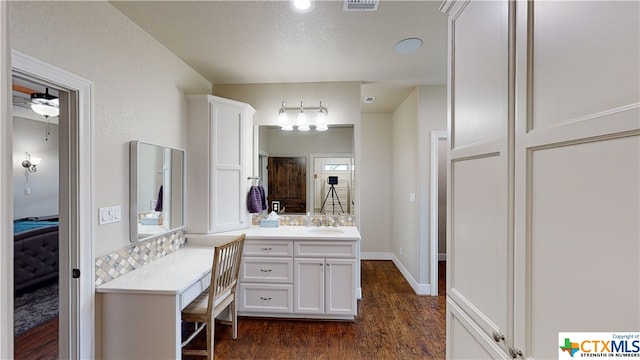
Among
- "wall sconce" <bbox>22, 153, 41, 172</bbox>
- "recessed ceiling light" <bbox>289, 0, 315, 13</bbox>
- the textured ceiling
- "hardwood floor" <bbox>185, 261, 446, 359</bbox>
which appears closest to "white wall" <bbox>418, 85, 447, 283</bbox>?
the textured ceiling

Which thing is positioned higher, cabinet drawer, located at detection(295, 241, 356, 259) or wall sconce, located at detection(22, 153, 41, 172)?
wall sconce, located at detection(22, 153, 41, 172)

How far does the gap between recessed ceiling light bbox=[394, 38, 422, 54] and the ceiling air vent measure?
0.57 m

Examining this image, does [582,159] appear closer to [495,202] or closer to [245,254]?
[495,202]

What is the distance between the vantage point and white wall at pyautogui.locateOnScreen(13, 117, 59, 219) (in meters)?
4.09

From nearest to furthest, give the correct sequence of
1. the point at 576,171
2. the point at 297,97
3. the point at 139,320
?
the point at 576,171 < the point at 139,320 < the point at 297,97

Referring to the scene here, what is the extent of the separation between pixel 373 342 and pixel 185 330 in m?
1.73

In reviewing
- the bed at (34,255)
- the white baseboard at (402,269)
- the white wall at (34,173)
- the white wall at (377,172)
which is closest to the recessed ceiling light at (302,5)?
the white wall at (377,172)

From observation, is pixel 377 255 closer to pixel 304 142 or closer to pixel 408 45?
pixel 304 142

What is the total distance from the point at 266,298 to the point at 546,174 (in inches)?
103

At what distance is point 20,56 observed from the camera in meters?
1.37

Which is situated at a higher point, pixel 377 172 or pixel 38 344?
pixel 377 172

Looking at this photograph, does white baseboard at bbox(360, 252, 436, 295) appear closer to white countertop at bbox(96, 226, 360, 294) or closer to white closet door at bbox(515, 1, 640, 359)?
white countertop at bbox(96, 226, 360, 294)

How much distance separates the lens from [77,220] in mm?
1700

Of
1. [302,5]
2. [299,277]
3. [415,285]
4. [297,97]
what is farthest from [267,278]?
[302,5]
